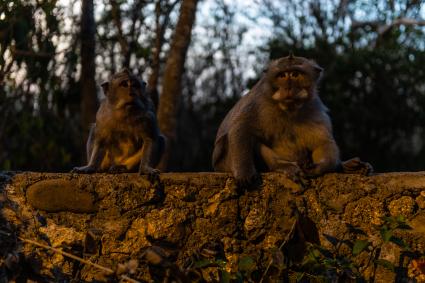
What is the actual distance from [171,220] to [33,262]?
949mm

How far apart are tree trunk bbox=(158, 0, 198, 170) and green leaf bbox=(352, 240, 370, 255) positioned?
467 centimetres

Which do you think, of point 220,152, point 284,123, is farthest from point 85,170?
point 284,123

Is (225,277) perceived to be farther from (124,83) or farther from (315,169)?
(124,83)

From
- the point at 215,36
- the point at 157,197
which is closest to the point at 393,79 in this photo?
the point at 215,36

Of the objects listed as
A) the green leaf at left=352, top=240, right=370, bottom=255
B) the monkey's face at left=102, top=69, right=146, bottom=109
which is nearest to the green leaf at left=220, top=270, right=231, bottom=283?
the green leaf at left=352, top=240, right=370, bottom=255

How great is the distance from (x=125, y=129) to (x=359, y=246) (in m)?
2.79

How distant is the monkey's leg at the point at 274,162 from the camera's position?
505 cm

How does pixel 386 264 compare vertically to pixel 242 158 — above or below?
below

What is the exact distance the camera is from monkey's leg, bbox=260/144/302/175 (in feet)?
16.6

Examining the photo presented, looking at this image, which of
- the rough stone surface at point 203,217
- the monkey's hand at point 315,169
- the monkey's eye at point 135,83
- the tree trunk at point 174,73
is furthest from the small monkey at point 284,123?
the tree trunk at point 174,73

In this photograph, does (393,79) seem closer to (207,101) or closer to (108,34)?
(207,101)

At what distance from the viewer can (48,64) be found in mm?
10766

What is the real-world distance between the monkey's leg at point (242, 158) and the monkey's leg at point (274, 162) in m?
0.10

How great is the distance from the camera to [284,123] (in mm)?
5566
